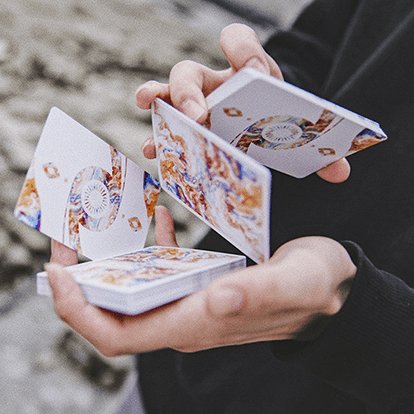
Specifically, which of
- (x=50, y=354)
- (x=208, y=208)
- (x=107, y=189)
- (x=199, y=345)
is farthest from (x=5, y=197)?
(x=199, y=345)

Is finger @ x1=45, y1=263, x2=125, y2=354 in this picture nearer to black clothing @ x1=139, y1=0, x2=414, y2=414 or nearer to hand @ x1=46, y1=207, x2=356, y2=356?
hand @ x1=46, y1=207, x2=356, y2=356

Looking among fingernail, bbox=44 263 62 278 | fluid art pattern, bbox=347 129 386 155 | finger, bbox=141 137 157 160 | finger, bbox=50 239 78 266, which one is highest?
fluid art pattern, bbox=347 129 386 155

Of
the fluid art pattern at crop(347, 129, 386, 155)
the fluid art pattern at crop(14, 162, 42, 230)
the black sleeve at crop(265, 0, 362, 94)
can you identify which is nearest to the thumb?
the fluid art pattern at crop(14, 162, 42, 230)

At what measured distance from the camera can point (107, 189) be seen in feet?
2.50

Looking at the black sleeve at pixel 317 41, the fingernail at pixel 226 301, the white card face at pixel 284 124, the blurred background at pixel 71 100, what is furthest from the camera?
the blurred background at pixel 71 100

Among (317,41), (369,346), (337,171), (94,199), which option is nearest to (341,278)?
(369,346)

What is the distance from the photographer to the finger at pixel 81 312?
569 mm

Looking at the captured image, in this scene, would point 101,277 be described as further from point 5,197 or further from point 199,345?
point 5,197

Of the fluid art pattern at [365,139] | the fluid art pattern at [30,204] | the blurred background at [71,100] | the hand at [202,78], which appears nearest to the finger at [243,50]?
the hand at [202,78]

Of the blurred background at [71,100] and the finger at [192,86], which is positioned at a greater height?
the finger at [192,86]

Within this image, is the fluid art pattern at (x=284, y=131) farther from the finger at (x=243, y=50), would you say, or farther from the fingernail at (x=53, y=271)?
the fingernail at (x=53, y=271)

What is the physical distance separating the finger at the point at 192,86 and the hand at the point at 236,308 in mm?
164

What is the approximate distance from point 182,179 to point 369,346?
0.87 feet

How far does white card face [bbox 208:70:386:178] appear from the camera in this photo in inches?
24.1
